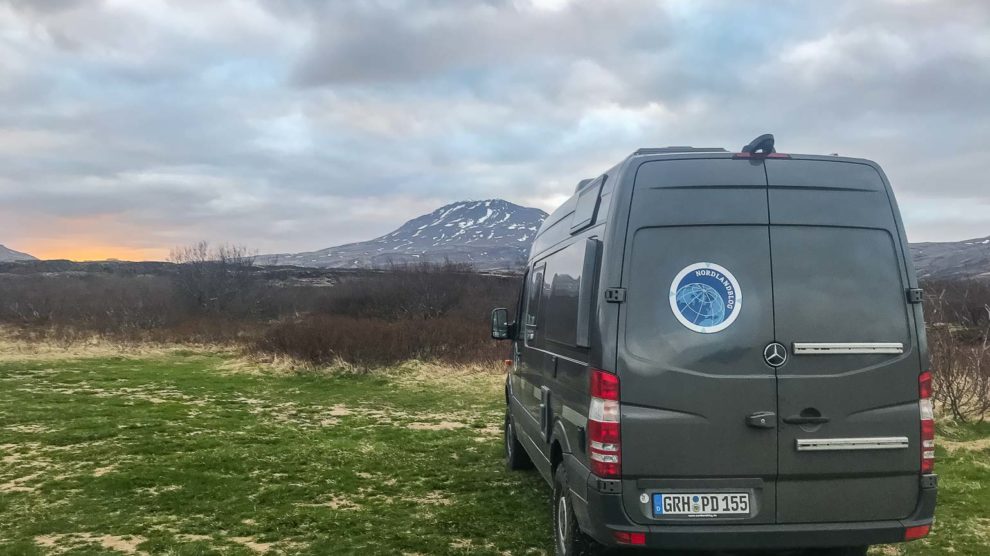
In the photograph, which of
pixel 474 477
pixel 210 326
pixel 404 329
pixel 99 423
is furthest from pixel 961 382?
pixel 210 326

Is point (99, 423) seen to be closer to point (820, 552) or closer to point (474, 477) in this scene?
point (474, 477)

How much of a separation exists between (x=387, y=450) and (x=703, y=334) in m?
6.03

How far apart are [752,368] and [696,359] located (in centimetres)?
29

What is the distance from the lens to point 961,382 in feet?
33.3

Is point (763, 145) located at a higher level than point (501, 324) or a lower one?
higher

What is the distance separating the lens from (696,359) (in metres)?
3.63

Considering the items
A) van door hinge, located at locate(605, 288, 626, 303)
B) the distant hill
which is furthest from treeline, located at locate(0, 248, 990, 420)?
the distant hill

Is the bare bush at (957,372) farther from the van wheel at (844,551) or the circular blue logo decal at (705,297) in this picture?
the circular blue logo decal at (705,297)

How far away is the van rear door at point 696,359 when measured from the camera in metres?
3.59

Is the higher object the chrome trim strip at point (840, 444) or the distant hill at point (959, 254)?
the distant hill at point (959, 254)

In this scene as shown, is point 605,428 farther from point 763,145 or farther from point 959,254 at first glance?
point 959,254

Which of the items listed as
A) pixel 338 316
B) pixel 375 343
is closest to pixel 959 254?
pixel 338 316

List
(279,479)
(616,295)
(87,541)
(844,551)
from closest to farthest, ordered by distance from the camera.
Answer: (616,295) < (844,551) < (87,541) < (279,479)

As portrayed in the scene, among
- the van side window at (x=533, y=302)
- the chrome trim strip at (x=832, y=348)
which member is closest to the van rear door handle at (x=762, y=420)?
the chrome trim strip at (x=832, y=348)
